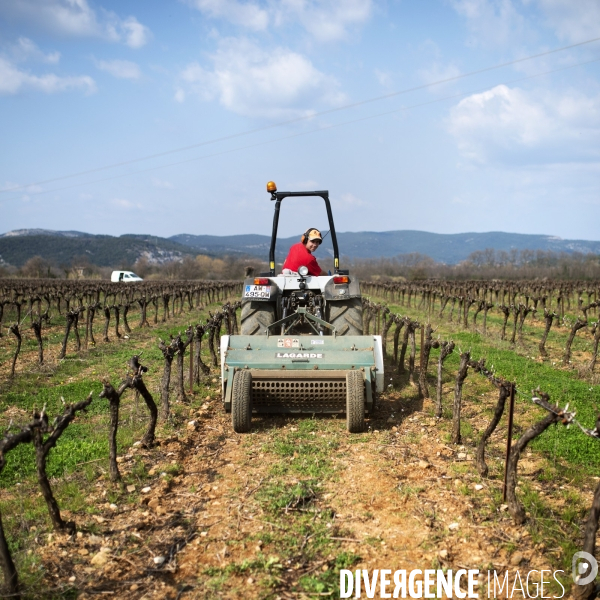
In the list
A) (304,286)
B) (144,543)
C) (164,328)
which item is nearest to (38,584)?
(144,543)

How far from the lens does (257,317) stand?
22.8 feet

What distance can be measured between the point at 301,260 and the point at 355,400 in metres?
2.64

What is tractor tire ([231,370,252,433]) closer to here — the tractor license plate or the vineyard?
the vineyard

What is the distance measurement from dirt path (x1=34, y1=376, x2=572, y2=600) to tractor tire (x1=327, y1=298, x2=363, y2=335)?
1725 millimetres

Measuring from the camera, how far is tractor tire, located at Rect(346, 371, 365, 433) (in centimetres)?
533

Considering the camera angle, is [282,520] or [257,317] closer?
[282,520]

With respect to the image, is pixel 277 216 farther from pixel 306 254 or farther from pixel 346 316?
pixel 346 316

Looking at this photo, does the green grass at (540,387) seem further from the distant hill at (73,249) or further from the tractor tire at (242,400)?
the distant hill at (73,249)

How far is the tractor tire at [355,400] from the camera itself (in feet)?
17.5

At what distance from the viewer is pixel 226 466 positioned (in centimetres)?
477

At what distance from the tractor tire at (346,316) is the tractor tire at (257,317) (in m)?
0.78

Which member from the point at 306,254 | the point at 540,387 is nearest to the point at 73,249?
the point at 306,254

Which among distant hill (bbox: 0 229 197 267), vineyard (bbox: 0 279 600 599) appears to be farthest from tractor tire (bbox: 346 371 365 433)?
distant hill (bbox: 0 229 197 267)

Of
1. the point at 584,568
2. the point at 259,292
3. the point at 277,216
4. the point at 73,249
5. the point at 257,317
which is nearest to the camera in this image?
the point at 584,568
